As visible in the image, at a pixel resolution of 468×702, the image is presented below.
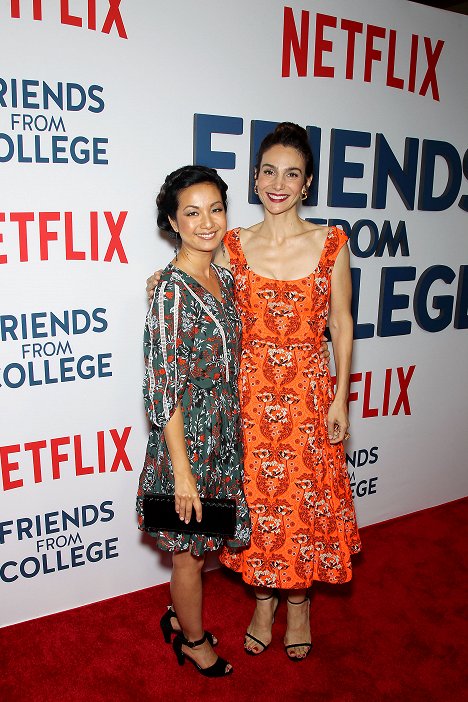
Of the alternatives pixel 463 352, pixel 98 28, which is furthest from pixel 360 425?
pixel 98 28

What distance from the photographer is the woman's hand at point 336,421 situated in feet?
7.09

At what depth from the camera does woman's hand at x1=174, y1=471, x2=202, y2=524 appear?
189 centimetres

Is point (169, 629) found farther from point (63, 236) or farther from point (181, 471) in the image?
point (63, 236)

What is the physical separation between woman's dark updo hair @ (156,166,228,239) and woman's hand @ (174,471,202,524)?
82 cm

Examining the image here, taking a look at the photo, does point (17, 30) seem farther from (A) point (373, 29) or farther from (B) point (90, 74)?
(A) point (373, 29)

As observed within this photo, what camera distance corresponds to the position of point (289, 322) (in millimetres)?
2070

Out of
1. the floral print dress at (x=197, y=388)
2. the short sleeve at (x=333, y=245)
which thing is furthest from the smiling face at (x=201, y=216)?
the short sleeve at (x=333, y=245)

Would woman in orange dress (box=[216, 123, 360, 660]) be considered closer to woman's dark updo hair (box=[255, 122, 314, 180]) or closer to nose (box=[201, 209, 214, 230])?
woman's dark updo hair (box=[255, 122, 314, 180])

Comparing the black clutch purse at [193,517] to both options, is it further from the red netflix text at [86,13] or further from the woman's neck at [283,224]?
the red netflix text at [86,13]

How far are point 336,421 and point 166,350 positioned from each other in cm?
71

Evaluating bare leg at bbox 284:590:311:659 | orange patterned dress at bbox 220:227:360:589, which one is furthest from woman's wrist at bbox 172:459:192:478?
bare leg at bbox 284:590:311:659

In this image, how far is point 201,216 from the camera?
1.90 metres

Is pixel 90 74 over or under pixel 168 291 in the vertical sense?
over

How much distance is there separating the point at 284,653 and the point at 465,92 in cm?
263
